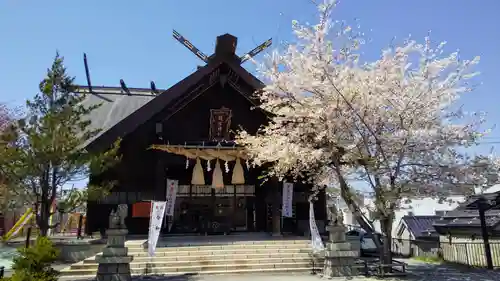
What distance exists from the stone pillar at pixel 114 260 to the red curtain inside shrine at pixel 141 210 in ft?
21.4

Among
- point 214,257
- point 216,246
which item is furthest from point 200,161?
point 214,257

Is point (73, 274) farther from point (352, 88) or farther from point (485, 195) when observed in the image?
point (485, 195)

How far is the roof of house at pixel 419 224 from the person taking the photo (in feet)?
89.3

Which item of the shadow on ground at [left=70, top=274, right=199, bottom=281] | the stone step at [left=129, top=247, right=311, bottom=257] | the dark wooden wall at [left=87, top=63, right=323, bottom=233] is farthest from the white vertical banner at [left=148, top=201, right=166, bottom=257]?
the dark wooden wall at [left=87, top=63, right=323, bottom=233]

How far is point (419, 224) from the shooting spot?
1120 inches

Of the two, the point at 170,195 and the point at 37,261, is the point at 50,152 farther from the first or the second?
the point at 170,195

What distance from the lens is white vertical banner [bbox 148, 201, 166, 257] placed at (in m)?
13.2

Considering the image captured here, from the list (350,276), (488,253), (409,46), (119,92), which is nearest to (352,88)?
(409,46)

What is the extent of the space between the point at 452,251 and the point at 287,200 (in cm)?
894

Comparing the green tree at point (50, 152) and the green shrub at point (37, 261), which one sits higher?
the green tree at point (50, 152)

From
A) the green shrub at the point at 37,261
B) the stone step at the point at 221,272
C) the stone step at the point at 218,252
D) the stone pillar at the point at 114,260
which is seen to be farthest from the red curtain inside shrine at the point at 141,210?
the green shrub at the point at 37,261

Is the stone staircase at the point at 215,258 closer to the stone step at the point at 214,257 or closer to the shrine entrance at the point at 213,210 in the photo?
the stone step at the point at 214,257

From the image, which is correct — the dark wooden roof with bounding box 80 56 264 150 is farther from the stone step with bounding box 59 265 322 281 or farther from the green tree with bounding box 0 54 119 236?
the stone step with bounding box 59 265 322 281

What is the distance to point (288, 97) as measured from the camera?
45.8 ft
